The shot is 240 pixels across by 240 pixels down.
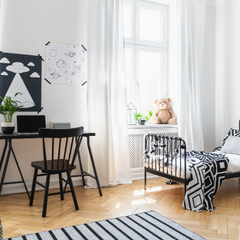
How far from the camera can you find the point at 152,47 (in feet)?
13.1

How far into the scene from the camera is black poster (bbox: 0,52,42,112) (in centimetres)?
295

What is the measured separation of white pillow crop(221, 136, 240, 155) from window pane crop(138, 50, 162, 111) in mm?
1206

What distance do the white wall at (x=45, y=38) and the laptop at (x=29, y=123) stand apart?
8.1 inches

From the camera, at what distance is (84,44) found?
11.0 feet

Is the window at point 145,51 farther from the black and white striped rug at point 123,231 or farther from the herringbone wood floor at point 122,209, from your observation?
the black and white striped rug at point 123,231

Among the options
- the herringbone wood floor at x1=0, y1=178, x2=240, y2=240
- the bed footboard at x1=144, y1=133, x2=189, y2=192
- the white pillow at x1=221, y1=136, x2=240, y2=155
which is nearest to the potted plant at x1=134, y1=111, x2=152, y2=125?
the bed footboard at x1=144, y1=133, x2=189, y2=192

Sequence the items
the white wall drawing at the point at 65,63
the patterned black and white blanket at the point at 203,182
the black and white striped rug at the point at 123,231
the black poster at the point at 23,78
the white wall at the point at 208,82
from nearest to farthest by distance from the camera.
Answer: the black and white striped rug at the point at 123,231 → the patterned black and white blanket at the point at 203,182 → the black poster at the point at 23,78 → the white wall drawing at the point at 65,63 → the white wall at the point at 208,82

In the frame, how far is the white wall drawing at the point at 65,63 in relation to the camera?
3166 millimetres

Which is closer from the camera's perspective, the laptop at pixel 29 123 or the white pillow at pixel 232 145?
the laptop at pixel 29 123

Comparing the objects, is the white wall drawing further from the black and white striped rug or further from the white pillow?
the white pillow

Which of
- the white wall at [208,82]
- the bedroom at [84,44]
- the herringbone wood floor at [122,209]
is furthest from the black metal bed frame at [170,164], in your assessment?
the white wall at [208,82]

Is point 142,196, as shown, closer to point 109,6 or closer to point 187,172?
point 187,172

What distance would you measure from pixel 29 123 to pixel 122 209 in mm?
1349

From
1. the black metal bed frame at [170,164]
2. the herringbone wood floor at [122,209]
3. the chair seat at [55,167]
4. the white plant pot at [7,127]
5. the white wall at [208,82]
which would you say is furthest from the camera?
the white wall at [208,82]
